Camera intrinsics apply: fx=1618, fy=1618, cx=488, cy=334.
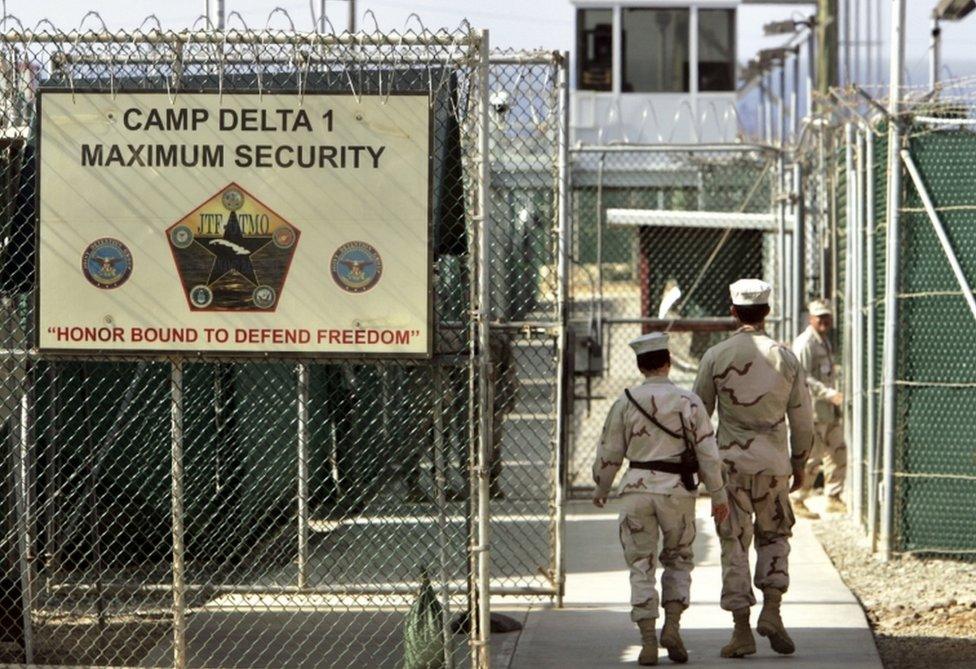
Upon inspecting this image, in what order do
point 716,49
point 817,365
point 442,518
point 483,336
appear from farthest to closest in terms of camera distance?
point 716,49 < point 817,365 < point 442,518 < point 483,336

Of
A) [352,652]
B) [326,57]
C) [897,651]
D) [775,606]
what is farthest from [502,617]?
[326,57]

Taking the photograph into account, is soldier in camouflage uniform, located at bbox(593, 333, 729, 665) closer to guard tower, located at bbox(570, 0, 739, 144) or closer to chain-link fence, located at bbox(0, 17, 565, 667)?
chain-link fence, located at bbox(0, 17, 565, 667)

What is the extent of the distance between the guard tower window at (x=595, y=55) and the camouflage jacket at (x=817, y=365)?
17.1m

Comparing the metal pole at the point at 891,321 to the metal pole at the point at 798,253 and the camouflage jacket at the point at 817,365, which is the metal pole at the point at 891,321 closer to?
the camouflage jacket at the point at 817,365

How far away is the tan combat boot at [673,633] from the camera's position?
308 inches

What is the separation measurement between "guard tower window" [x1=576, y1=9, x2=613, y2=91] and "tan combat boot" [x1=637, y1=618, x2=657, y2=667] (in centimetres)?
2216

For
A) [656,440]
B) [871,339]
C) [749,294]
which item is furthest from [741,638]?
[871,339]

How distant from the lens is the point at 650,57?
96.0 ft

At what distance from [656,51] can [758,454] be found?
21.9m

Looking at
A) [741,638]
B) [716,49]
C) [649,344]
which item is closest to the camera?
[649,344]

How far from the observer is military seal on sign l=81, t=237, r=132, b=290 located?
703cm

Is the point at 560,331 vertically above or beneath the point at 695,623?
above

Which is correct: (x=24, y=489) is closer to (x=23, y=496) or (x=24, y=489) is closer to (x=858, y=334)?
(x=23, y=496)

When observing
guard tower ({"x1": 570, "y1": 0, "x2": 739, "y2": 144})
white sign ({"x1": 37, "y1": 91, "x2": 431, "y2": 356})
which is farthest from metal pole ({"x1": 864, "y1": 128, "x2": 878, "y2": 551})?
guard tower ({"x1": 570, "y1": 0, "x2": 739, "y2": 144})
